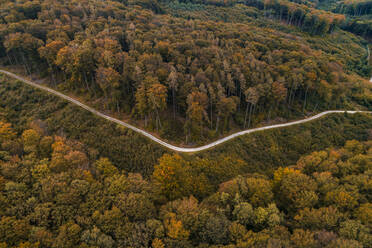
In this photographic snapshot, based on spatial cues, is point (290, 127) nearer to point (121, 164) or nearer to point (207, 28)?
point (121, 164)

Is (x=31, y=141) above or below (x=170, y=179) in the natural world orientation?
above

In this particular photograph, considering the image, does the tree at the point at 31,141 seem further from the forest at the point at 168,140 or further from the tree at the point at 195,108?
the tree at the point at 195,108

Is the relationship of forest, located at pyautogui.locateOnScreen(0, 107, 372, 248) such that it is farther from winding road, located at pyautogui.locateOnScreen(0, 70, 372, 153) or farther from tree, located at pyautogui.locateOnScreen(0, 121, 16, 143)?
winding road, located at pyautogui.locateOnScreen(0, 70, 372, 153)

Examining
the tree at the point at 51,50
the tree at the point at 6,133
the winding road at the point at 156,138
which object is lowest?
the winding road at the point at 156,138

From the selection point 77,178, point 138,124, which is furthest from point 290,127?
point 77,178

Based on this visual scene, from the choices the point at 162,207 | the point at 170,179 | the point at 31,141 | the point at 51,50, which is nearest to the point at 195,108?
the point at 170,179

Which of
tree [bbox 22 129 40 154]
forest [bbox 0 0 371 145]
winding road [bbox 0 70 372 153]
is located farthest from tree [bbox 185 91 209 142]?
tree [bbox 22 129 40 154]

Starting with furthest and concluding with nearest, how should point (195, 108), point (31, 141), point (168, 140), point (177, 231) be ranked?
point (168, 140), point (195, 108), point (31, 141), point (177, 231)

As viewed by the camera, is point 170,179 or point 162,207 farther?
point 170,179

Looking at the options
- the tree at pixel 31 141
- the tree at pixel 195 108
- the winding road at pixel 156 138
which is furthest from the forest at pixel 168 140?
the winding road at pixel 156 138

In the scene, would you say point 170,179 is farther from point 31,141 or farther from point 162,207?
point 31,141
